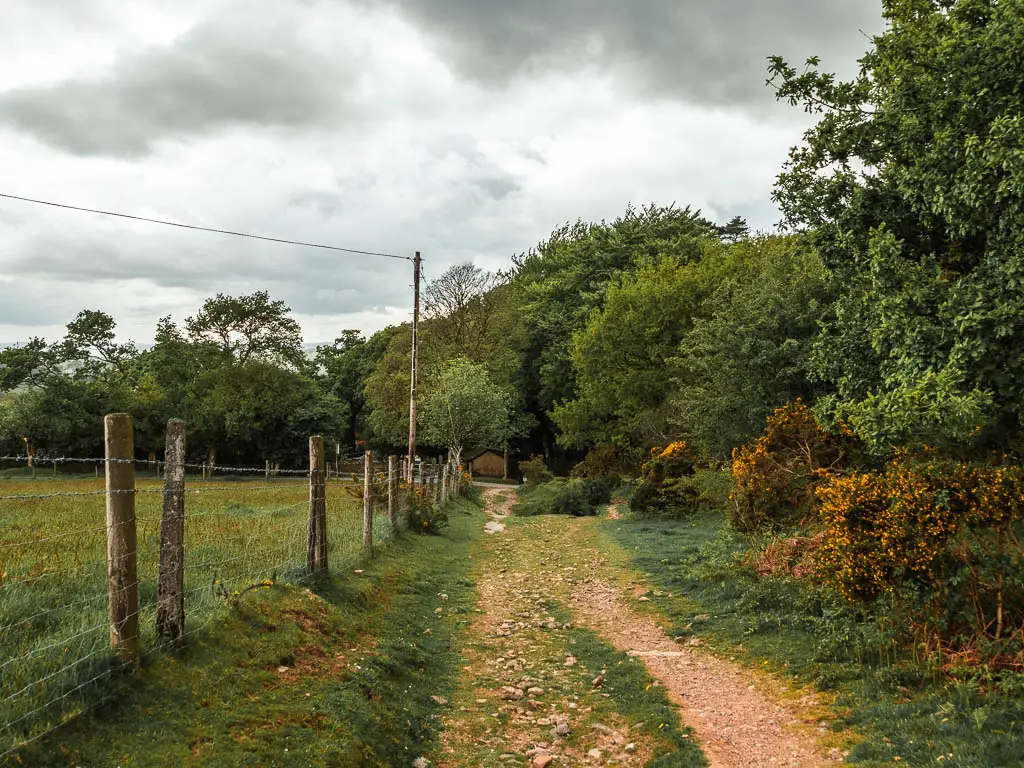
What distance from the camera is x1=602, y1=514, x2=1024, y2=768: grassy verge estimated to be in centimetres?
485

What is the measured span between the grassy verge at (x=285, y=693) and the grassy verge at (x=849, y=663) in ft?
11.9

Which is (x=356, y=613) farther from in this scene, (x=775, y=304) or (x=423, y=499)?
(x=775, y=304)

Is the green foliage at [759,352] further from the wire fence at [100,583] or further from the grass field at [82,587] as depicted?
the grass field at [82,587]

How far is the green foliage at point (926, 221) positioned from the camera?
6.04 meters

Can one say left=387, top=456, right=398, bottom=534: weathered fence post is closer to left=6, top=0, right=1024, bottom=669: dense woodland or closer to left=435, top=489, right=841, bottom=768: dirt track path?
left=435, top=489, right=841, bottom=768: dirt track path

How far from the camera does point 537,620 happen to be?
967cm

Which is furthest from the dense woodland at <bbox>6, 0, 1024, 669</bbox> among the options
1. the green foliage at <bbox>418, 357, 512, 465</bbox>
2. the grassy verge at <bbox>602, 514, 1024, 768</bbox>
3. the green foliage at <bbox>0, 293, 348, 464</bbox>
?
the green foliage at <bbox>0, 293, 348, 464</bbox>

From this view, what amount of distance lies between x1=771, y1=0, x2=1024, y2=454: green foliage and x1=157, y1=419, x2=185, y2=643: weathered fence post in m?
6.78

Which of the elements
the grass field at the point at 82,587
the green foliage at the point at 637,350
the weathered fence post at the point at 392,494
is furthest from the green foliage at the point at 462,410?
the grass field at the point at 82,587

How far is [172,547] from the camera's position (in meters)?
5.91

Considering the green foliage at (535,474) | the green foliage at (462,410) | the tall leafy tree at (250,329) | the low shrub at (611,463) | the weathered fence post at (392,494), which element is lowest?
the green foliage at (535,474)

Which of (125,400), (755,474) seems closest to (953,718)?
(755,474)

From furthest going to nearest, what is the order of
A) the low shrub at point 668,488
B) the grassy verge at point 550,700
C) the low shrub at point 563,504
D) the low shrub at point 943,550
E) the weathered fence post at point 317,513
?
1. the low shrub at point 563,504
2. the low shrub at point 668,488
3. the weathered fence post at point 317,513
4. the low shrub at point 943,550
5. the grassy verge at point 550,700

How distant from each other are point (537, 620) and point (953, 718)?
5.58 meters
